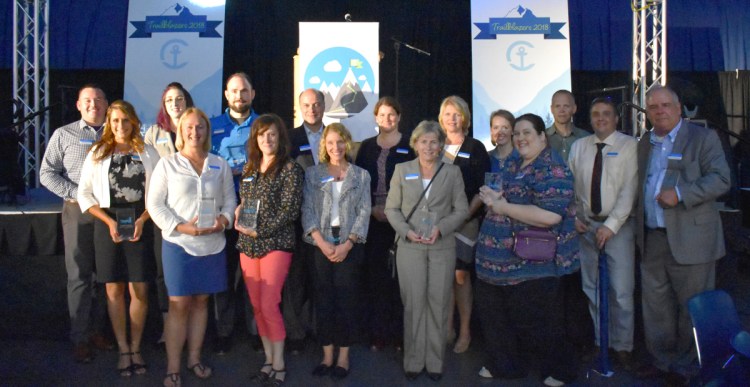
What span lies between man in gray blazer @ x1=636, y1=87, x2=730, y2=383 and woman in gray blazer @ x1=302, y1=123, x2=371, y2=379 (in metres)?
1.64

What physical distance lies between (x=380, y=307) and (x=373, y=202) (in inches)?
26.3

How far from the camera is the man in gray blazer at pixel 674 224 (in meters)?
3.28

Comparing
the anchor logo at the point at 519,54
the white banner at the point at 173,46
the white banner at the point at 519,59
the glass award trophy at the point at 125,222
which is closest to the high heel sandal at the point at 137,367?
the glass award trophy at the point at 125,222

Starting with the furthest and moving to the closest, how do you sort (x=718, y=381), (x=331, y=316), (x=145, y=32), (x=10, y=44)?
1. (x=10, y=44)
2. (x=145, y=32)
3. (x=331, y=316)
4. (x=718, y=381)

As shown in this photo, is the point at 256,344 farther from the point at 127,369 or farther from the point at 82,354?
the point at 82,354

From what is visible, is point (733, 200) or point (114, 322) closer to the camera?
point (114, 322)

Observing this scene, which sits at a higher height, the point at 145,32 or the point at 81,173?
the point at 145,32

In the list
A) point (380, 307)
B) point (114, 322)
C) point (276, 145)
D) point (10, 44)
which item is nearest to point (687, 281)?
point (380, 307)

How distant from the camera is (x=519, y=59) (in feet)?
21.9

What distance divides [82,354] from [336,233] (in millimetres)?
1748

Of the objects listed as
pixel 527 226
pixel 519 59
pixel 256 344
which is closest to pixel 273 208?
pixel 256 344

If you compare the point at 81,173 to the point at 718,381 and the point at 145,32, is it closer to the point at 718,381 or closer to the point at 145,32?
the point at 718,381

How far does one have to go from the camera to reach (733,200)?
619 cm

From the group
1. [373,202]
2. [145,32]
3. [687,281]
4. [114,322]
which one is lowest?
[114,322]
